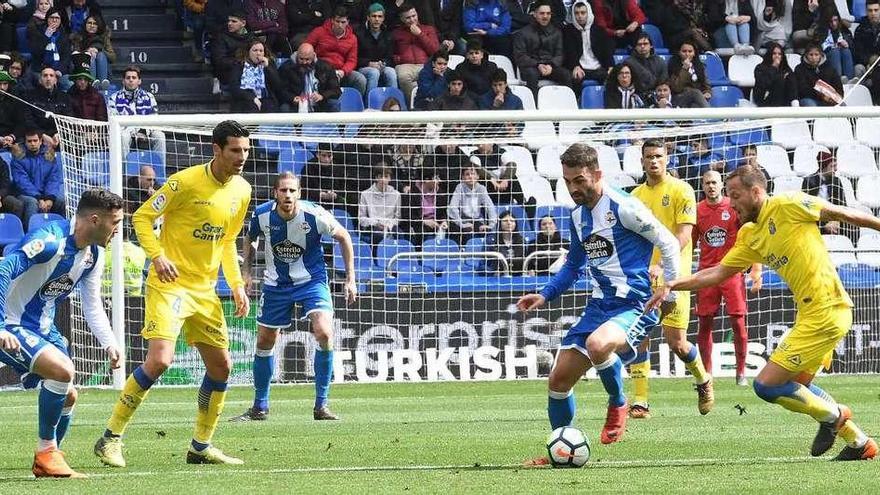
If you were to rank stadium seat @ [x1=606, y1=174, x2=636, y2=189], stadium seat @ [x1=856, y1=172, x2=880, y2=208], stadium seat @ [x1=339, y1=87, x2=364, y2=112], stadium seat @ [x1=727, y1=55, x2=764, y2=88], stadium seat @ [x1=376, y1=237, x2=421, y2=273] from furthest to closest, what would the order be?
stadium seat @ [x1=727, y1=55, x2=764, y2=88]
stadium seat @ [x1=339, y1=87, x2=364, y2=112]
stadium seat @ [x1=856, y1=172, x2=880, y2=208]
stadium seat @ [x1=606, y1=174, x2=636, y2=189]
stadium seat @ [x1=376, y1=237, x2=421, y2=273]

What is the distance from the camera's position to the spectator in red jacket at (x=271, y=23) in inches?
932

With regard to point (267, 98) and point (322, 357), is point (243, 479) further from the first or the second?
point (267, 98)

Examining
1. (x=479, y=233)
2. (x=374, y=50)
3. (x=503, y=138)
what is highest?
(x=374, y=50)

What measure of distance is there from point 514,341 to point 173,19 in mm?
9354

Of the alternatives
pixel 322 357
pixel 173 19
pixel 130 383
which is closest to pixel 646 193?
pixel 322 357

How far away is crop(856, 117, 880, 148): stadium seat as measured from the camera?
20.9 meters

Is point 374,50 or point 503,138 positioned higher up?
point 374,50

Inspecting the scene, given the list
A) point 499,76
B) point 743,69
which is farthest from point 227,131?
point 743,69

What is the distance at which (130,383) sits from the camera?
10219 mm

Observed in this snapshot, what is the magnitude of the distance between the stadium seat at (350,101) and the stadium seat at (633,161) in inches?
178

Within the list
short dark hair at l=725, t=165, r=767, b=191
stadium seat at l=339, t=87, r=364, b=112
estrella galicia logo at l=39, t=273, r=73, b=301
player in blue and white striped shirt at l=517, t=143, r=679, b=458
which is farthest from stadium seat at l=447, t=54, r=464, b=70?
estrella galicia logo at l=39, t=273, r=73, b=301

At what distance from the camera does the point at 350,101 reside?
2312cm

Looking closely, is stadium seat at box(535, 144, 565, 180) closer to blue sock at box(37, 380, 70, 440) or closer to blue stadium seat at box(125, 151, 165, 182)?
blue stadium seat at box(125, 151, 165, 182)

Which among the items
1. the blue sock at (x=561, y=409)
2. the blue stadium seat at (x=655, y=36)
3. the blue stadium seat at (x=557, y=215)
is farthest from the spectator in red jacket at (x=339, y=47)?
the blue sock at (x=561, y=409)
